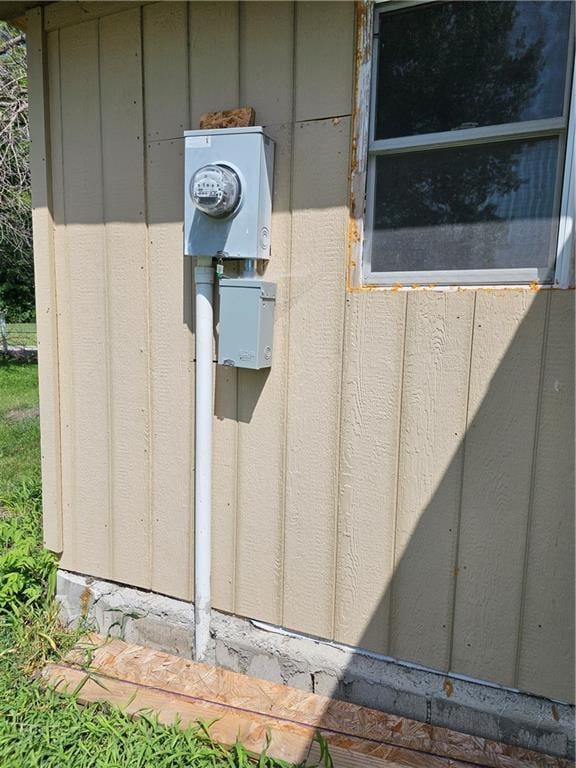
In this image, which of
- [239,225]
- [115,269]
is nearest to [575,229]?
[239,225]

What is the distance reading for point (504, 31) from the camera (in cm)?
158

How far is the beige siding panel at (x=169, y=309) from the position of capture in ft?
6.79

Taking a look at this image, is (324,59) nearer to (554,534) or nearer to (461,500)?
(461,500)

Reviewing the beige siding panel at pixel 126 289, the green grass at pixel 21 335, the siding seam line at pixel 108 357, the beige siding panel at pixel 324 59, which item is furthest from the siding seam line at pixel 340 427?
the green grass at pixel 21 335

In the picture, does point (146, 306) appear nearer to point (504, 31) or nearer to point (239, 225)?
point (239, 225)

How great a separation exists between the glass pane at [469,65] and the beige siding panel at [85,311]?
122 centimetres

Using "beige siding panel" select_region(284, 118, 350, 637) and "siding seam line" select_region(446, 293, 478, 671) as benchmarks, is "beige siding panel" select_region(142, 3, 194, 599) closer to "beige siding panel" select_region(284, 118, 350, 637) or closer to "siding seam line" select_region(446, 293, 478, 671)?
"beige siding panel" select_region(284, 118, 350, 637)

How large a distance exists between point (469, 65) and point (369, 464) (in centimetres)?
127

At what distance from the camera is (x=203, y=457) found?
81.8 inches

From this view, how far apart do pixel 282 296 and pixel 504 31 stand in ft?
3.35

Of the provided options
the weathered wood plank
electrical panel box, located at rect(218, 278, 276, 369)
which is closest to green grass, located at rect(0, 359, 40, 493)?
the weathered wood plank

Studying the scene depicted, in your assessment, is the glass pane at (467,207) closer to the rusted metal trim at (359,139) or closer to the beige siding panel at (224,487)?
the rusted metal trim at (359,139)

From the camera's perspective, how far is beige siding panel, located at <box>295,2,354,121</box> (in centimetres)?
175

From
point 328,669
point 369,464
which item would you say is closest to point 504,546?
point 369,464
